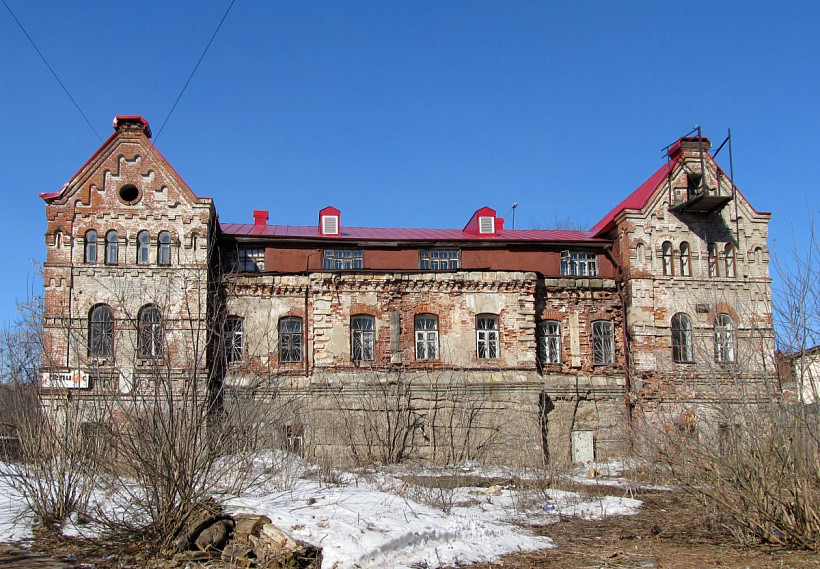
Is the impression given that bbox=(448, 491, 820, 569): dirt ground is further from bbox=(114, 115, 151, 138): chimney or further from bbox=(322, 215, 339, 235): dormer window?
bbox=(114, 115, 151, 138): chimney

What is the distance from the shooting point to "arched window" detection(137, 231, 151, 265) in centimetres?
2329

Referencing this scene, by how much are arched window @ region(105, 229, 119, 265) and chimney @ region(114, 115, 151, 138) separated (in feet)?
10.7

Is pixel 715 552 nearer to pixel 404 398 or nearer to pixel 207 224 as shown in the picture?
pixel 404 398

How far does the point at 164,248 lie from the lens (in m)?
23.5

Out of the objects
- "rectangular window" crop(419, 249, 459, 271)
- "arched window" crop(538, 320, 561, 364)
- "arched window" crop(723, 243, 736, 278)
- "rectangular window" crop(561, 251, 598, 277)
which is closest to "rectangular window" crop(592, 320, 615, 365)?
"arched window" crop(538, 320, 561, 364)

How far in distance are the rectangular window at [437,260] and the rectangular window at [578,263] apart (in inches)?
149

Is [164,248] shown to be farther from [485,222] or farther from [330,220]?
[485,222]

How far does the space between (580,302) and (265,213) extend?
38.6ft

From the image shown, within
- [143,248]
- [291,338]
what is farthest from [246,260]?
[143,248]

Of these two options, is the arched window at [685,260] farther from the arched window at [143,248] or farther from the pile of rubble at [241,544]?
the pile of rubble at [241,544]

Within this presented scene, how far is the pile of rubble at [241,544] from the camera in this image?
33.8 feet

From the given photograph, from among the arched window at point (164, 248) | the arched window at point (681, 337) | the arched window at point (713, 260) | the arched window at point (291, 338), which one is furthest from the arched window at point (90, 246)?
the arched window at point (713, 260)

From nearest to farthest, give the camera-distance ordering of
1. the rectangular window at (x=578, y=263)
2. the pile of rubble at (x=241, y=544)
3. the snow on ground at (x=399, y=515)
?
the pile of rubble at (x=241, y=544)
the snow on ground at (x=399, y=515)
the rectangular window at (x=578, y=263)

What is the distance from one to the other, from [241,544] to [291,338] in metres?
13.8
